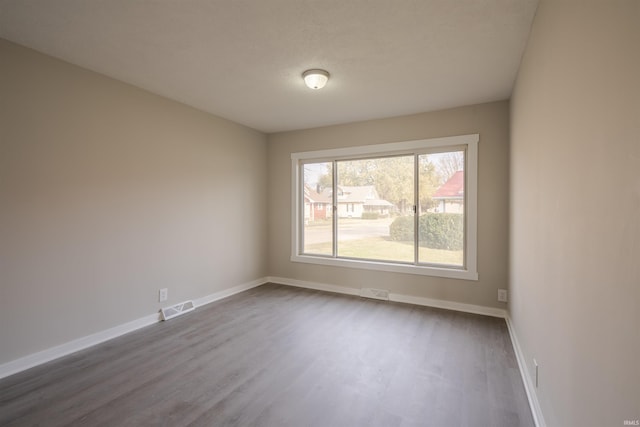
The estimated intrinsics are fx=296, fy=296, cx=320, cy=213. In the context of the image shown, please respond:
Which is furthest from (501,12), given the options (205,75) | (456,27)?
(205,75)

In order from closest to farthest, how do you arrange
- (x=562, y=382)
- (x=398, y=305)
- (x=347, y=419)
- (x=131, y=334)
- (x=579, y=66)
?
(x=579, y=66) < (x=562, y=382) < (x=347, y=419) < (x=131, y=334) < (x=398, y=305)

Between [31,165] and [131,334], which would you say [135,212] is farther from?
[131,334]

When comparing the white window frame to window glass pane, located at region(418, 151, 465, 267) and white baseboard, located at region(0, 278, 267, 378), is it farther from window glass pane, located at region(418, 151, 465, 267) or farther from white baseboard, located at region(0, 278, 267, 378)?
white baseboard, located at region(0, 278, 267, 378)

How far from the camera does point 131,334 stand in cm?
306

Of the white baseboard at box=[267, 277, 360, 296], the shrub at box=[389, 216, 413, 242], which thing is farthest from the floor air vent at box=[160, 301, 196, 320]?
the shrub at box=[389, 216, 413, 242]

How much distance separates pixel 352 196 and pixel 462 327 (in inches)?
90.3

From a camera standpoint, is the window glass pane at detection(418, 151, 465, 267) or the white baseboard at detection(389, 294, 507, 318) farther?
the window glass pane at detection(418, 151, 465, 267)

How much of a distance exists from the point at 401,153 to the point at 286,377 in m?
3.12

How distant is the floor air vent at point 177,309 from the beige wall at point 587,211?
353 centimetres

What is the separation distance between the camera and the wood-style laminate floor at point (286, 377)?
6.10ft

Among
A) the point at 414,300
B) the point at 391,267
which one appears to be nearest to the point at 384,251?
the point at 391,267

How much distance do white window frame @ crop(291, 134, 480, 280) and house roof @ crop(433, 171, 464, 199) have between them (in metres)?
0.07

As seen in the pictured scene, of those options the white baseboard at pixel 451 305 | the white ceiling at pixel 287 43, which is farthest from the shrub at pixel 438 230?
the white ceiling at pixel 287 43

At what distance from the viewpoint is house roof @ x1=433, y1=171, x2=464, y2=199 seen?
3.80 meters
